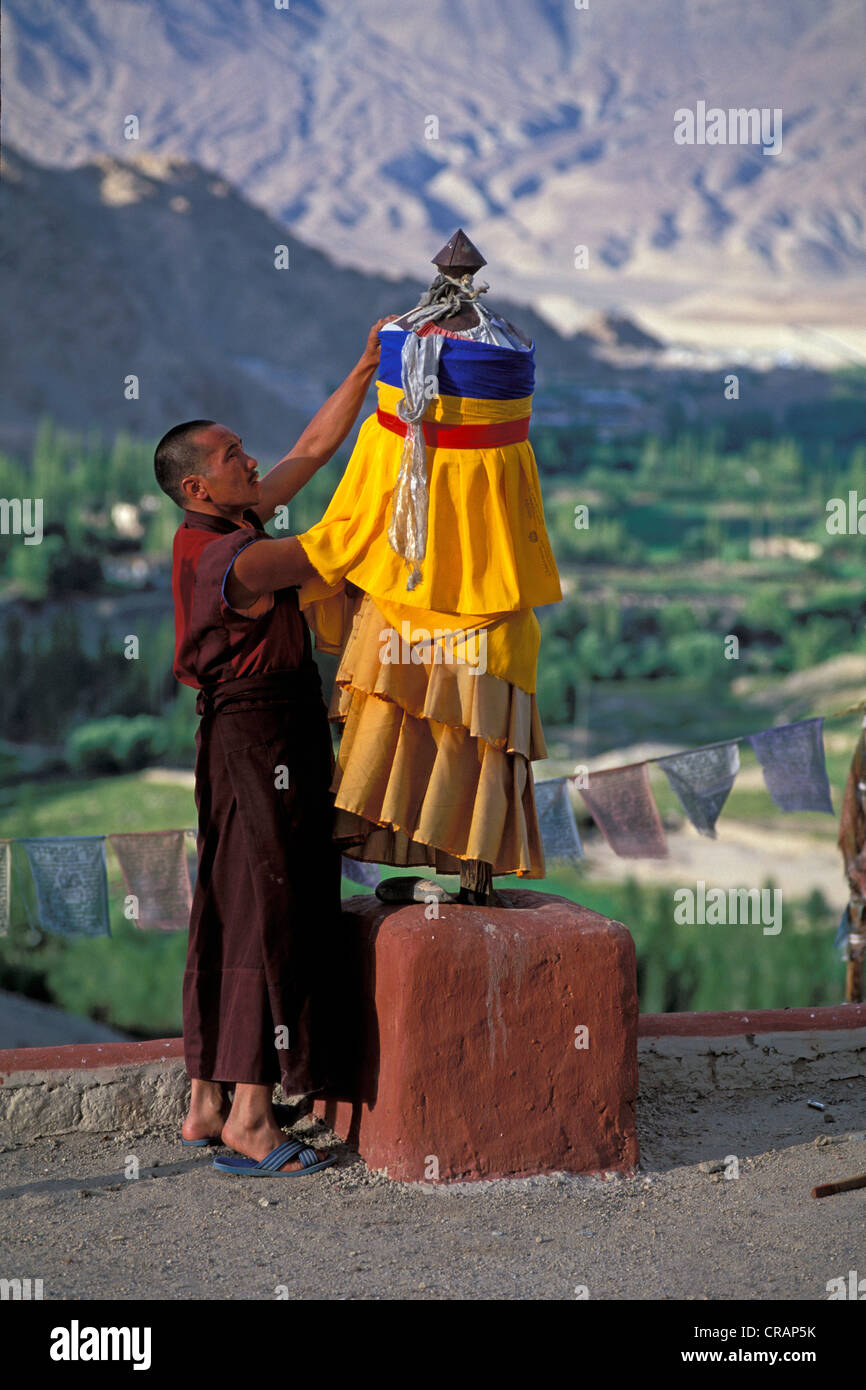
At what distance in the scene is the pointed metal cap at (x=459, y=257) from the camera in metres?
3.27

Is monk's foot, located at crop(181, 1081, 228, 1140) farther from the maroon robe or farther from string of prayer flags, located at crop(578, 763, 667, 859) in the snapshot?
string of prayer flags, located at crop(578, 763, 667, 859)

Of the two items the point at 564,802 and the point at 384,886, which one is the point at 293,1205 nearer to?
the point at 384,886

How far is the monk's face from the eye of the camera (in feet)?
10.8

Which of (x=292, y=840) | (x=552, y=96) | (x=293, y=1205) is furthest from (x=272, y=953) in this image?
(x=552, y=96)

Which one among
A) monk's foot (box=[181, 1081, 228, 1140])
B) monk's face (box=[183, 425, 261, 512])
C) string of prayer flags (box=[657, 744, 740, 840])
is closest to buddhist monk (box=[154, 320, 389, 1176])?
monk's face (box=[183, 425, 261, 512])

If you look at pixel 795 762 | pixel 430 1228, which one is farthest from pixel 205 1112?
pixel 795 762

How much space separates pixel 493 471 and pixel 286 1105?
1.58 metres

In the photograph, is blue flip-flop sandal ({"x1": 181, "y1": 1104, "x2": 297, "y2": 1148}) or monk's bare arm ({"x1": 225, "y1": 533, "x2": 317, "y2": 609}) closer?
monk's bare arm ({"x1": 225, "y1": 533, "x2": 317, "y2": 609})

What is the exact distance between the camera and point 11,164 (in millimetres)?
31406

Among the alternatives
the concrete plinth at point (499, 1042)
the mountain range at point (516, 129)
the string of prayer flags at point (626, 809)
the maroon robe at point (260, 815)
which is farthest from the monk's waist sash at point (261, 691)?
the mountain range at point (516, 129)

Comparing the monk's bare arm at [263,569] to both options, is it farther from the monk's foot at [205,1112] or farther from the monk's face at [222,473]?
the monk's foot at [205,1112]

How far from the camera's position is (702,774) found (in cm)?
481

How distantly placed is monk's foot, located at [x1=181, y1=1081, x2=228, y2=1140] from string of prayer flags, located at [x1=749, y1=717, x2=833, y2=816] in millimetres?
2107

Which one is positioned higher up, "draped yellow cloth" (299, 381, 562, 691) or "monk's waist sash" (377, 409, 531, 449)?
"monk's waist sash" (377, 409, 531, 449)
